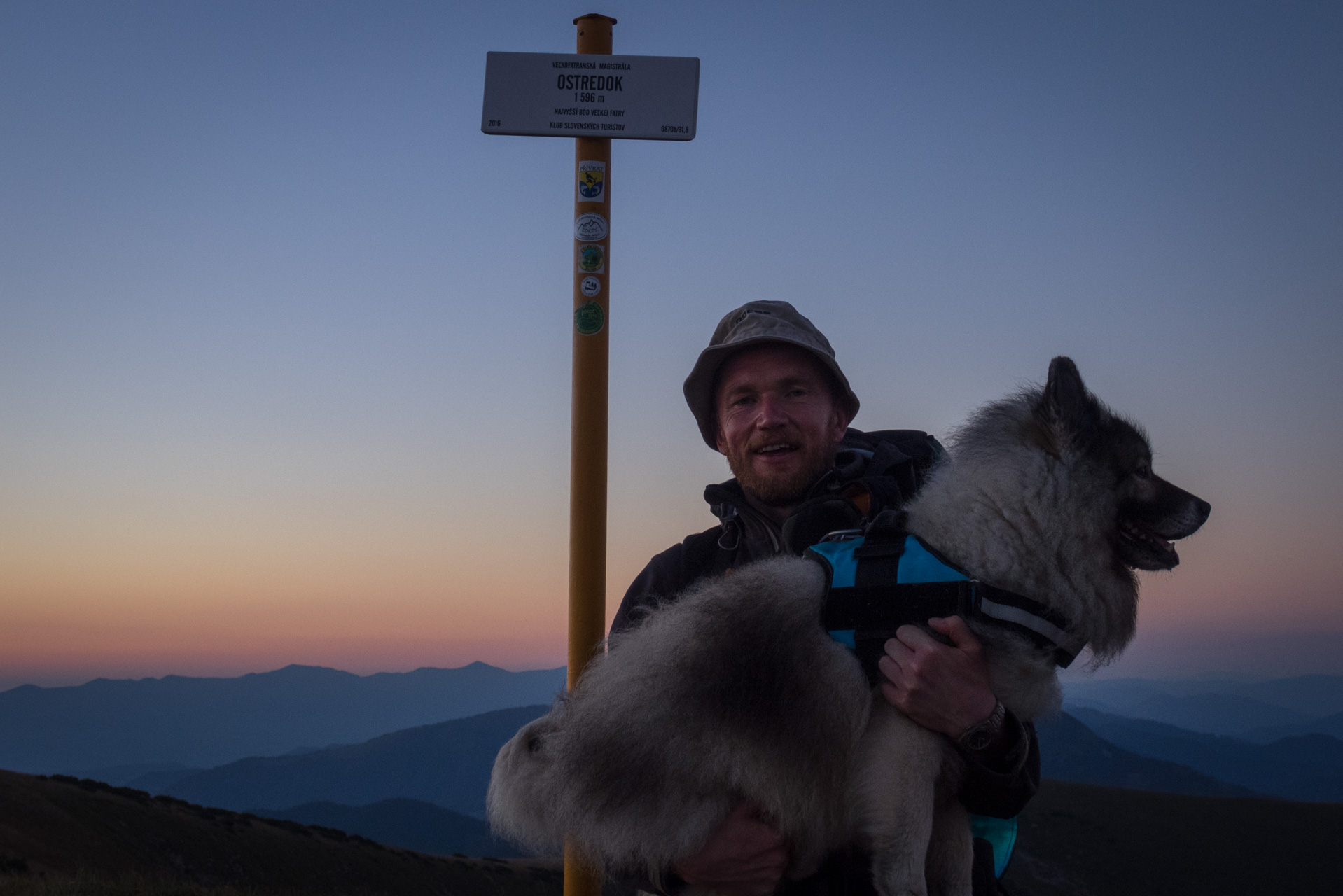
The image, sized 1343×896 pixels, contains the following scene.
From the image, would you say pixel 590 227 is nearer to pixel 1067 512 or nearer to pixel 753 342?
pixel 753 342

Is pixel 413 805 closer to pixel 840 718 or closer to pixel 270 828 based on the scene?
pixel 270 828

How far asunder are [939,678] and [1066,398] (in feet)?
3.81

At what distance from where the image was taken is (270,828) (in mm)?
33938

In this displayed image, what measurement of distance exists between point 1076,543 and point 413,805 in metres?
84.0

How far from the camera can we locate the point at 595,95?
3510 millimetres

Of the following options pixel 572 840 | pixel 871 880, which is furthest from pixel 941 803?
pixel 572 840

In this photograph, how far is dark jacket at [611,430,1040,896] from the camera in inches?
106

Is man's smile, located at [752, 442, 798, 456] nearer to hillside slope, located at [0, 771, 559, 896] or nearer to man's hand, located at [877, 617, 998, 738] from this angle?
man's hand, located at [877, 617, 998, 738]

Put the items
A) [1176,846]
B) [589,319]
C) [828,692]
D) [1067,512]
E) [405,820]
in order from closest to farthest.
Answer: [828,692] < [1067,512] < [589,319] < [1176,846] < [405,820]

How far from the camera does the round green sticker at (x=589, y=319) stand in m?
3.57

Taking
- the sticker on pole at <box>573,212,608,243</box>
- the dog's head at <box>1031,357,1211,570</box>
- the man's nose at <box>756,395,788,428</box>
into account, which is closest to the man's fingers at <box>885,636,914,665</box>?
the dog's head at <box>1031,357,1211,570</box>

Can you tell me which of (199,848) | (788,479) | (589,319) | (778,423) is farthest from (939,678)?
(199,848)

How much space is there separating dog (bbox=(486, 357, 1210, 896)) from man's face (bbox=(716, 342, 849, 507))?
63 cm

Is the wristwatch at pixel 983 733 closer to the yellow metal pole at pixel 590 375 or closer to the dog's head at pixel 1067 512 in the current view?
the dog's head at pixel 1067 512
